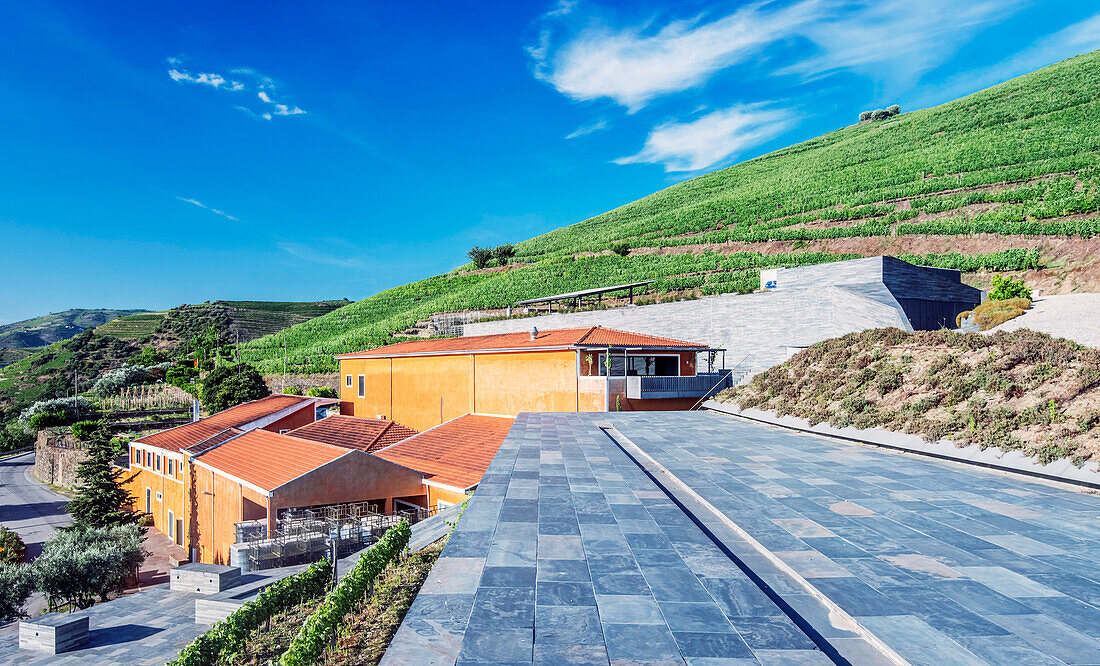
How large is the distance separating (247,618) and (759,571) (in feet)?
20.3

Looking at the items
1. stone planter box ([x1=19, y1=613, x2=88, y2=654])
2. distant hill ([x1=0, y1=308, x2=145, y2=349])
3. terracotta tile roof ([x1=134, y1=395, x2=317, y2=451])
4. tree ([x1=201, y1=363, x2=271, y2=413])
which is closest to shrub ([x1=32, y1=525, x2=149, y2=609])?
terracotta tile roof ([x1=134, y1=395, x2=317, y2=451])

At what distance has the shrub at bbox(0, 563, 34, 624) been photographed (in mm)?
13516

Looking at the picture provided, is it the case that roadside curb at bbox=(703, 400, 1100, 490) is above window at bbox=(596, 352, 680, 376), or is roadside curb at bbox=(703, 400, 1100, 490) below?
below

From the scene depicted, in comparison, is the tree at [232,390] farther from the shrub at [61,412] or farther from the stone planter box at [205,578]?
the stone planter box at [205,578]

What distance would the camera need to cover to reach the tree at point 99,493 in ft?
61.7

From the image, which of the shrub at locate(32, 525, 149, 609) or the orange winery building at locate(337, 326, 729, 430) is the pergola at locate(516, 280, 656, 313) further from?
the shrub at locate(32, 525, 149, 609)

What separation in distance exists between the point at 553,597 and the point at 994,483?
5033mm

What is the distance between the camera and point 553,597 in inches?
101

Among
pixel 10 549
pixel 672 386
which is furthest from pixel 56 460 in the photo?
pixel 672 386

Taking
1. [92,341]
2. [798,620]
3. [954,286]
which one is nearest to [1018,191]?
[954,286]

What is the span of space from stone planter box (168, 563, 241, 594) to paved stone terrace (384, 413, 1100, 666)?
8590mm

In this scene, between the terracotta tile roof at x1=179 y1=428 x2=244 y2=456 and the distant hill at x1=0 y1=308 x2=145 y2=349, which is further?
the distant hill at x1=0 y1=308 x2=145 y2=349

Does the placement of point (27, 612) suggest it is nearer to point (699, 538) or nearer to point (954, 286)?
point (699, 538)

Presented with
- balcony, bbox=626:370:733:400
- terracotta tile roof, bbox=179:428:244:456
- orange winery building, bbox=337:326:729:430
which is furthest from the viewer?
terracotta tile roof, bbox=179:428:244:456
